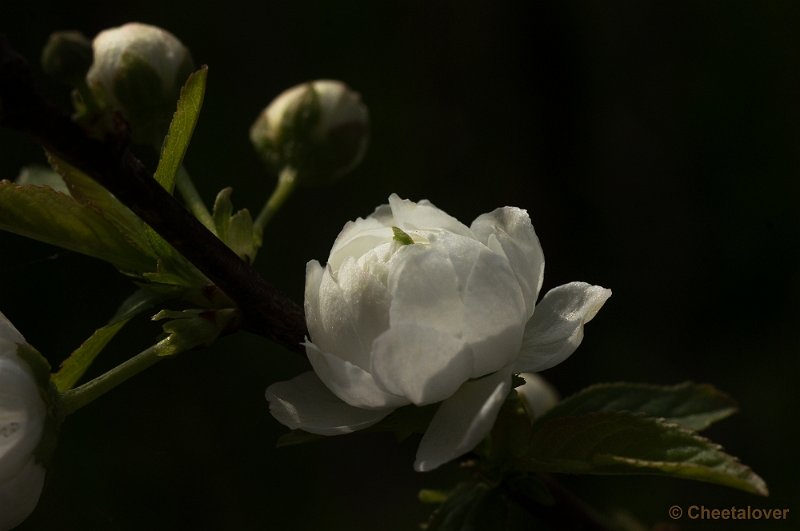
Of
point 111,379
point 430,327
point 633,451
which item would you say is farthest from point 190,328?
point 633,451

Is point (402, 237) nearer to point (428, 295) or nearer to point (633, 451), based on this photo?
point (428, 295)

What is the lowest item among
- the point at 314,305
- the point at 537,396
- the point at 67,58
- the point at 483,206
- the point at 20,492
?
the point at 483,206

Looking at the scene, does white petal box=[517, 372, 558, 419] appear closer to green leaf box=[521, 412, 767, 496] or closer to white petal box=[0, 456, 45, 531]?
green leaf box=[521, 412, 767, 496]

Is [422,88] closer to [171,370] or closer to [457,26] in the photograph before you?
[457,26]

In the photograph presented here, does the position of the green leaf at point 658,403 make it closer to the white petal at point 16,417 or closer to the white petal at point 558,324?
the white petal at point 558,324

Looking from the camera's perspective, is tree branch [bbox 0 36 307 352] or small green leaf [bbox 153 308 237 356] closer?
tree branch [bbox 0 36 307 352]

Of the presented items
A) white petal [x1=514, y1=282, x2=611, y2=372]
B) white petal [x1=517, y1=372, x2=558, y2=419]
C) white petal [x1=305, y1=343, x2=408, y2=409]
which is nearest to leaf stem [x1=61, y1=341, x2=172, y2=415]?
white petal [x1=305, y1=343, x2=408, y2=409]

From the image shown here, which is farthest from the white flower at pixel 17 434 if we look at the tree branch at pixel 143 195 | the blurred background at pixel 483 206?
the blurred background at pixel 483 206
